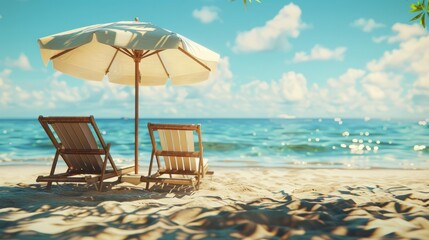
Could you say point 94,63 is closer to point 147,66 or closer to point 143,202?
point 147,66

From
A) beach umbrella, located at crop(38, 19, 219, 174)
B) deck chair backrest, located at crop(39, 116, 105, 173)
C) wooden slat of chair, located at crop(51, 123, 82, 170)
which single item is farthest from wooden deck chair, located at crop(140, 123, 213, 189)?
wooden slat of chair, located at crop(51, 123, 82, 170)

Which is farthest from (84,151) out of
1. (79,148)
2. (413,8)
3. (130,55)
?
(413,8)

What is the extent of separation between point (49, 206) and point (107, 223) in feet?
3.38

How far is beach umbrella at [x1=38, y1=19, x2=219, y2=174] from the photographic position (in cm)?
427

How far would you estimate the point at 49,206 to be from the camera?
12.0 feet

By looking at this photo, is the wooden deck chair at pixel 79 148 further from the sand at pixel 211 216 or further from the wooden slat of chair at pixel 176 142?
the wooden slat of chair at pixel 176 142

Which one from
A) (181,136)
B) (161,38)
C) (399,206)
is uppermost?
(161,38)

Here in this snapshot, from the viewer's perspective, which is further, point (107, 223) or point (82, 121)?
point (82, 121)

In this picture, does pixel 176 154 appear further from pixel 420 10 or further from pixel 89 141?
pixel 420 10

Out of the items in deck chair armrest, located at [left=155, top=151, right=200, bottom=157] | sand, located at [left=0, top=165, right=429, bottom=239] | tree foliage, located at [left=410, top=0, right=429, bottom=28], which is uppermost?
tree foliage, located at [left=410, top=0, right=429, bottom=28]

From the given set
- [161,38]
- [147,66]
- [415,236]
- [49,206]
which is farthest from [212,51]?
[415,236]

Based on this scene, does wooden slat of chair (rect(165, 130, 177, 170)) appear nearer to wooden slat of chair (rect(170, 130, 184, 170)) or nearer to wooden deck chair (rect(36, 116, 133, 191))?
wooden slat of chair (rect(170, 130, 184, 170))

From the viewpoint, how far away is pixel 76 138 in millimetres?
4871

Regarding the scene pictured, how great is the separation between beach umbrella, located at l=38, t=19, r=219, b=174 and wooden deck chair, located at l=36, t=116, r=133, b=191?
68 cm
